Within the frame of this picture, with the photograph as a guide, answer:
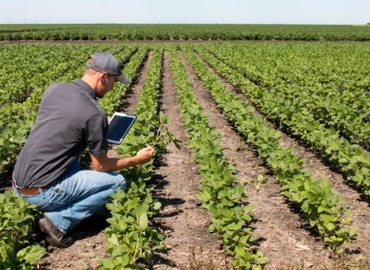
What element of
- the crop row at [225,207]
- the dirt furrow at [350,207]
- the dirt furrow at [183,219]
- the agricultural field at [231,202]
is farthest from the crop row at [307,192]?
the dirt furrow at [183,219]

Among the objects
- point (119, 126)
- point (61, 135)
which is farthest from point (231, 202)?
point (61, 135)

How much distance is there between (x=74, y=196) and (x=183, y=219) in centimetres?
127

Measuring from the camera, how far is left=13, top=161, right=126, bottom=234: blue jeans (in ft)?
12.8

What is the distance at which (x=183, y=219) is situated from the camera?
474cm

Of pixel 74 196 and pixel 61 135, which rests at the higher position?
pixel 61 135

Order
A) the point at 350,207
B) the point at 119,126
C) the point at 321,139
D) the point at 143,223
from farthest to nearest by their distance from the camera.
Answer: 1. the point at 321,139
2. the point at 350,207
3. the point at 119,126
4. the point at 143,223

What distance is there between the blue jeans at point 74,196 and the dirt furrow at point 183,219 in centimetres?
76

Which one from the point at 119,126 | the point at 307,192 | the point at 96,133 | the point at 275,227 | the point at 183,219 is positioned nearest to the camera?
the point at 96,133

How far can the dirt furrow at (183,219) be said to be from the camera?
3848mm

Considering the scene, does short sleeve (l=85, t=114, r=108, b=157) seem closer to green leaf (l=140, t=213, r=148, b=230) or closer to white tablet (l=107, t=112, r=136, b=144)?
white tablet (l=107, t=112, r=136, b=144)

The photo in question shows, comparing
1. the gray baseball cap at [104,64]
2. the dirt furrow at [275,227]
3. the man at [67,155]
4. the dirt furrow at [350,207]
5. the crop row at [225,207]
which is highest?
the gray baseball cap at [104,64]

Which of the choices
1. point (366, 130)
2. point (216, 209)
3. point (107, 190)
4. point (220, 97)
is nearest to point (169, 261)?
point (216, 209)

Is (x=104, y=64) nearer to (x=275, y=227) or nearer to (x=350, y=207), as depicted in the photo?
(x=275, y=227)

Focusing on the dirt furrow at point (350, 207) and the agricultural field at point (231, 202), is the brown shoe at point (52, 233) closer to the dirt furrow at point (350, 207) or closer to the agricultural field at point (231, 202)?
the agricultural field at point (231, 202)
